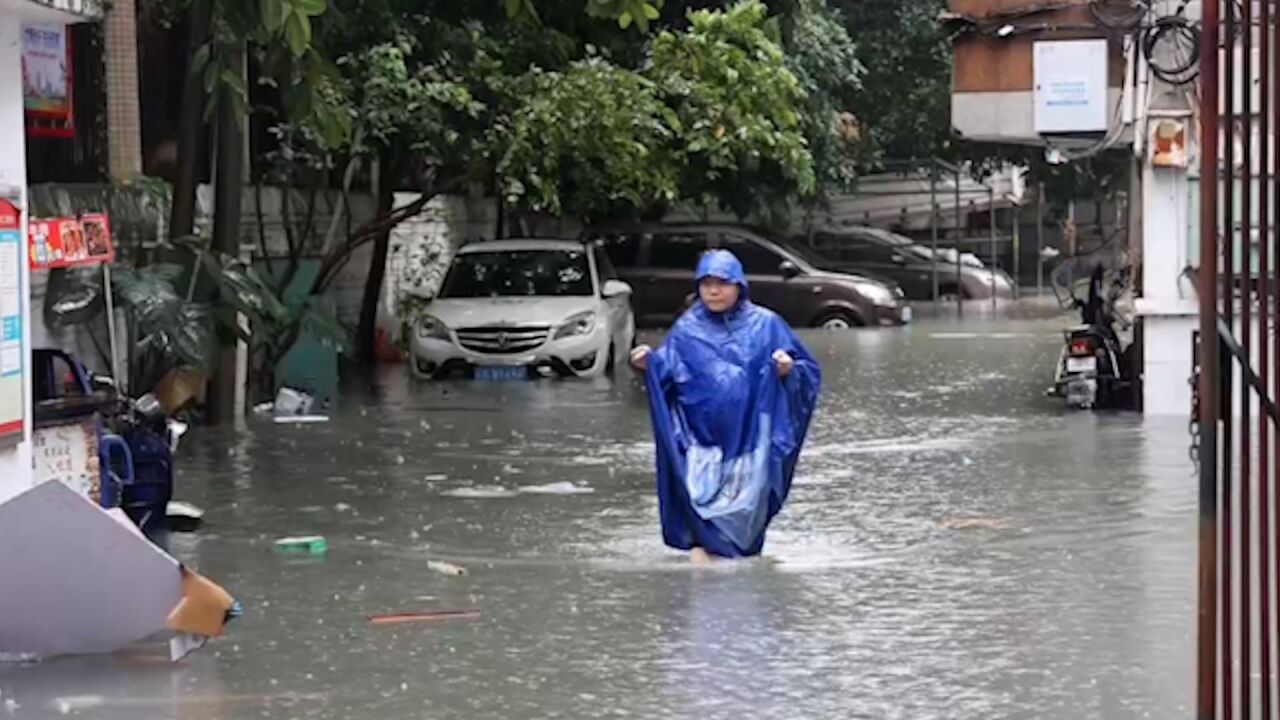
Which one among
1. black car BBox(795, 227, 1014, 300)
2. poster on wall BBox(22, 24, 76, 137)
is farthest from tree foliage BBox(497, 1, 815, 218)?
black car BBox(795, 227, 1014, 300)

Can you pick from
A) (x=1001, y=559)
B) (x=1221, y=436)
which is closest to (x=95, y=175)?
(x=1001, y=559)

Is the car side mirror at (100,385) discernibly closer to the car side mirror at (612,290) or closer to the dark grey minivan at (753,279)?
the car side mirror at (612,290)

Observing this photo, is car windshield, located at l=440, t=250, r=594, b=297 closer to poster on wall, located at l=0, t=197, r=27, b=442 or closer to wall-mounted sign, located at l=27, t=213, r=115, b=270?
wall-mounted sign, located at l=27, t=213, r=115, b=270

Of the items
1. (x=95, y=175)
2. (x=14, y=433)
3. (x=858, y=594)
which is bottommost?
(x=858, y=594)

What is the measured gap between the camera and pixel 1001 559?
1040 centimetres

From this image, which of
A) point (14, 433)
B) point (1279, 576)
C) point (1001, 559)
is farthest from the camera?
point (1001, 559)

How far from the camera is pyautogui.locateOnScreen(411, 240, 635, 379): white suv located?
70.5 feet

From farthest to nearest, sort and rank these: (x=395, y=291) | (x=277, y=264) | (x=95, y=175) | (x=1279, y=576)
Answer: (x=395, y=291)
(x=277, y=264)
(x=95, y=175)
(x=1279, y=576)

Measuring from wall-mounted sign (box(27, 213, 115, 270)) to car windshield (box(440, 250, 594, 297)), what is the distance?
32.7 feet

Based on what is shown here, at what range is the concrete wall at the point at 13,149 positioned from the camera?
29.4 feet

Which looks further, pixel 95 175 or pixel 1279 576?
pixel 95 175

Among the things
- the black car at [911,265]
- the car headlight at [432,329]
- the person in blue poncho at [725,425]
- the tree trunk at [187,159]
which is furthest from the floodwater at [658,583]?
the black car at [911,265]

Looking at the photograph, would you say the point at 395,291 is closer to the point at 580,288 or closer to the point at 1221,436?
the point at 580,288

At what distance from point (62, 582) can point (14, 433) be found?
157cm
